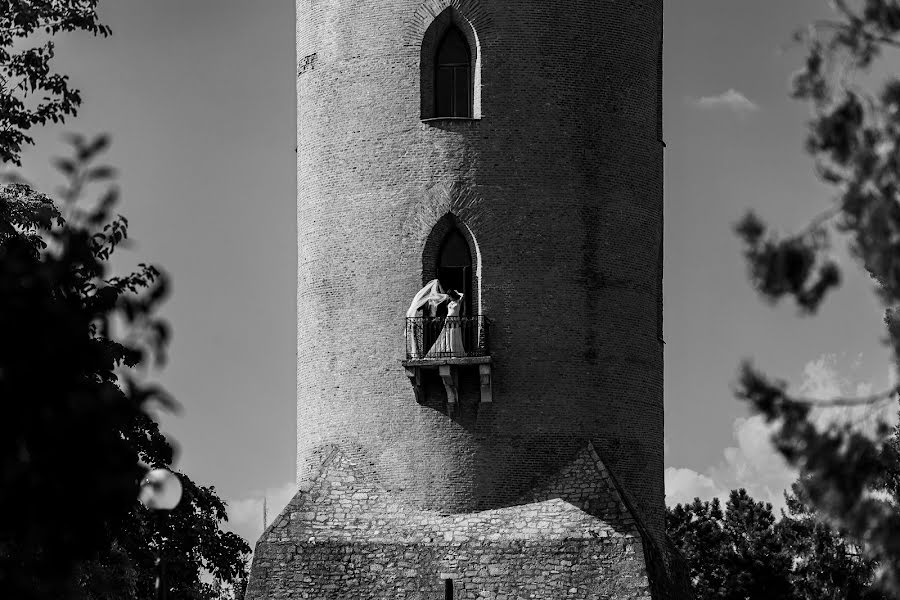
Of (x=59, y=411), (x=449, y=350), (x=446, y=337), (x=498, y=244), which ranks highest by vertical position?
(x=498, y=244)

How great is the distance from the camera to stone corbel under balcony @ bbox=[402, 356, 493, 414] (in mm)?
31891

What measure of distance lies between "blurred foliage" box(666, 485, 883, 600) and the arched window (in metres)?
14.8

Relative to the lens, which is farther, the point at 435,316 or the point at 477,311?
the point at 477,311

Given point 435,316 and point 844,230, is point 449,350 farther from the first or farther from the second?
point 844,230

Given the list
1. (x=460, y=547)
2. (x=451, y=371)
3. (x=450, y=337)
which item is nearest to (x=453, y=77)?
(x=450, y=337)

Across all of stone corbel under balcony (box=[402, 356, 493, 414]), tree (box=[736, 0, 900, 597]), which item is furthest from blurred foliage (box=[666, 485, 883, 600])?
tree (box=[736, 0, 900, 597])

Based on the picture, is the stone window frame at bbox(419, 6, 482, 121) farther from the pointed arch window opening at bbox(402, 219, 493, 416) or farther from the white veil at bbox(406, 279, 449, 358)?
the white veil at bbox(406, 279, 449, 358)

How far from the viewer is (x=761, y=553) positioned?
5031 cm

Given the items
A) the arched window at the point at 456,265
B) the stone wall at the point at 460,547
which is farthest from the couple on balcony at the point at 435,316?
the stone wall at the point at 460,547

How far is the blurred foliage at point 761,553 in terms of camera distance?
147 feet

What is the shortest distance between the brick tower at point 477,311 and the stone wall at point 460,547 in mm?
34

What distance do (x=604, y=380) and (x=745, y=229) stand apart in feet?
54.2

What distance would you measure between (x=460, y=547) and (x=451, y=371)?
272 centimetres

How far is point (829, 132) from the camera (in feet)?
53.7
